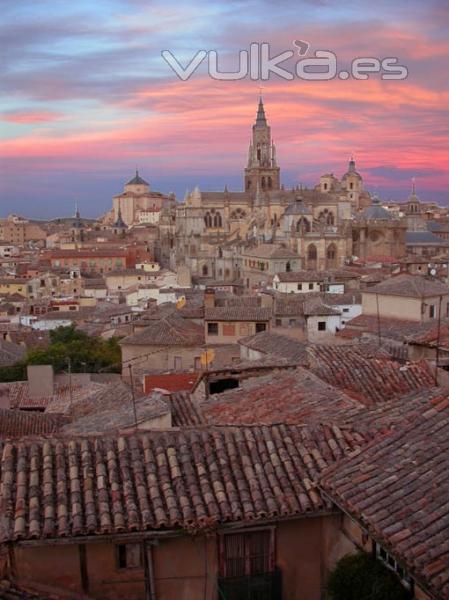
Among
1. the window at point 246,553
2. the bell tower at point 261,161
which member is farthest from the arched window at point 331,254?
the window at point 246,553

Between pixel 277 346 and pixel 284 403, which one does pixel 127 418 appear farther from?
pixel 277 346

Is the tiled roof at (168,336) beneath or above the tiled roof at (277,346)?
beneath

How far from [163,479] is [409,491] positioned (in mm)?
2087

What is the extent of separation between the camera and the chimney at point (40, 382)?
69.5 feet

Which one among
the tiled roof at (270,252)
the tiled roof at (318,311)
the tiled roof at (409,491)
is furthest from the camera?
the tiled roof at (270,252)

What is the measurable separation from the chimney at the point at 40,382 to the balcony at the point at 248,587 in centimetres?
1579

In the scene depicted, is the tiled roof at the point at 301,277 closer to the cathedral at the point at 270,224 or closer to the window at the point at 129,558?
the cathedral at the point at 270,224

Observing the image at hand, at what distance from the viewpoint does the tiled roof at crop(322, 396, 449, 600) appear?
496cm

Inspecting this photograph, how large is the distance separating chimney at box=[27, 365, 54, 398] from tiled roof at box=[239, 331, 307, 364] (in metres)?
5.80

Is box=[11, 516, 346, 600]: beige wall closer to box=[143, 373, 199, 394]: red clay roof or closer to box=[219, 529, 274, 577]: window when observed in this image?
box=[219, 529, 274, 577]: window

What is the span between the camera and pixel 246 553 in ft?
20.4

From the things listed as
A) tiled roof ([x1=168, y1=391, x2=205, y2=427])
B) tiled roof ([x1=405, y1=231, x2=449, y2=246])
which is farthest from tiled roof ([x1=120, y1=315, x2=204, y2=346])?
tiled roof ([x1=405, y1=231, x2=449, y2=246])

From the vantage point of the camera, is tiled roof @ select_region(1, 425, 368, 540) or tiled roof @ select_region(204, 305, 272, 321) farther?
tiled roof @ select_region(204, 305, 272, 321)

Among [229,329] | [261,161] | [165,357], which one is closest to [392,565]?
[165,357]
